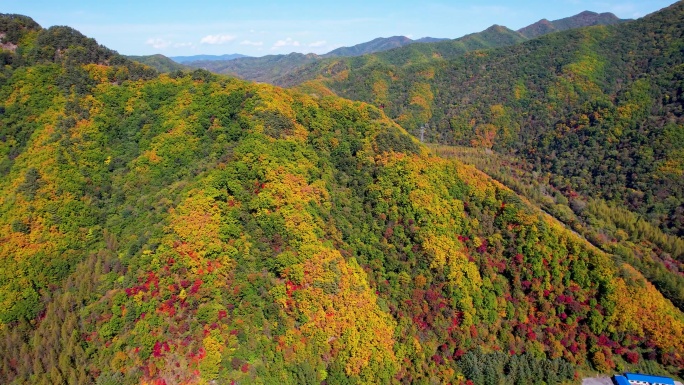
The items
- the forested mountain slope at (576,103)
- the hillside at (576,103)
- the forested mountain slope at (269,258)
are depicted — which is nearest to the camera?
the forested mountain slope at (269,258)

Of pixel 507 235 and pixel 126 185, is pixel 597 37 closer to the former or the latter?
pixel 507 235

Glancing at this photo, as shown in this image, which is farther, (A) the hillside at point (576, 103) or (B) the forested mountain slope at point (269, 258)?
(A) the hillside at point (576, 103)

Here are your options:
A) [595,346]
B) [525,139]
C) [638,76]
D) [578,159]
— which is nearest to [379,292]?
[595,346]

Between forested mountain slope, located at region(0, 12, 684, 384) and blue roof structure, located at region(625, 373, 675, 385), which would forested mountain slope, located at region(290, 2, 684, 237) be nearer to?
blue roof structure, located at region(625, 373, 675, 385)

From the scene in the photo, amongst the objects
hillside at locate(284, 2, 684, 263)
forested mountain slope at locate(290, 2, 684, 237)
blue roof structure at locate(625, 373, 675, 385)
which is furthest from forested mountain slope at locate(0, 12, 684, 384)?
forested mountain slope at locate(290, 2, 684, 237)

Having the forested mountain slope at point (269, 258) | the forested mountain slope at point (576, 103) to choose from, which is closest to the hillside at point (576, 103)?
the forested mountain slope at point (576, 103)

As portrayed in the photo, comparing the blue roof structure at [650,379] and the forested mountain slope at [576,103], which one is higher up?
the forested mountain slope at [576,103]

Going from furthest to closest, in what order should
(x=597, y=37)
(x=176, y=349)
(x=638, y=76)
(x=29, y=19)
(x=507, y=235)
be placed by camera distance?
(x=597, y=37)
(x=638, y=76)
(x=29, y=19)
(x=507, y=235)
(x=176, y=349)

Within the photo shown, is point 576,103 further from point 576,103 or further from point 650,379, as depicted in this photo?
point 650,379

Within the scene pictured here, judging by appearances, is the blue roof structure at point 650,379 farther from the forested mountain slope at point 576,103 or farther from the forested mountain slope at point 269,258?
the forested mountain slope at point 576,103
